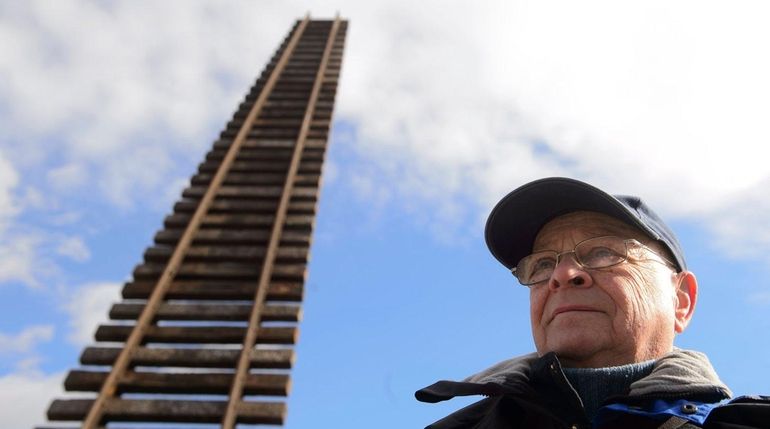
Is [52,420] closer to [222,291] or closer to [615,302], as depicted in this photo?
[222,291]

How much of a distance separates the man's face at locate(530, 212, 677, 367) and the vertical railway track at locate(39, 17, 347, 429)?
277 cm

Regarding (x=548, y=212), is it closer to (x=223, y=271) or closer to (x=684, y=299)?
(x=684, y=299)

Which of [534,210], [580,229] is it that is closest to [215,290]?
[534,210]

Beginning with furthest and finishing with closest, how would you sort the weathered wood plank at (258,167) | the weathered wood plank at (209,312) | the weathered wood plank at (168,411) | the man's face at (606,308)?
the weathered wood plank at (258,167) < the weathered wood plank at (209,312) < the weathered wood plank at (168,411) < the man's face at (606,308)

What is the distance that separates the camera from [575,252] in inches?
81.5

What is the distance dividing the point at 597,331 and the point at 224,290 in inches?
155

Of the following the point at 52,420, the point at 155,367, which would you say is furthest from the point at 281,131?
the point at 52,420

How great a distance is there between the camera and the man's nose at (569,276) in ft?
6.42

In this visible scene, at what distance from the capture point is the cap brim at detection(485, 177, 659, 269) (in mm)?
2027

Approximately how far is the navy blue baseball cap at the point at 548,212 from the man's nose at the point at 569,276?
20 centimetres

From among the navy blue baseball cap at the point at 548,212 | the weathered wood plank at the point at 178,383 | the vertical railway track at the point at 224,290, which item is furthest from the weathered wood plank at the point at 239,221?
the navy blue baseball cap at the point at 548,212

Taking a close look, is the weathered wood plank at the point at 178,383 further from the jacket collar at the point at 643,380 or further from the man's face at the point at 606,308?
the man's face at the point at 606,308

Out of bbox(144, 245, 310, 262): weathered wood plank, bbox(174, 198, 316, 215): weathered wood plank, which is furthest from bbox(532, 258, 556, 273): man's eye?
bbox(174, 198, 316, 215): weathered wood plank

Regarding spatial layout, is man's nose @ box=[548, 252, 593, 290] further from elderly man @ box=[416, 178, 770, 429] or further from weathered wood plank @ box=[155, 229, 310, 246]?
weathered wood plank @ box=[155, 229, 310, 246]
